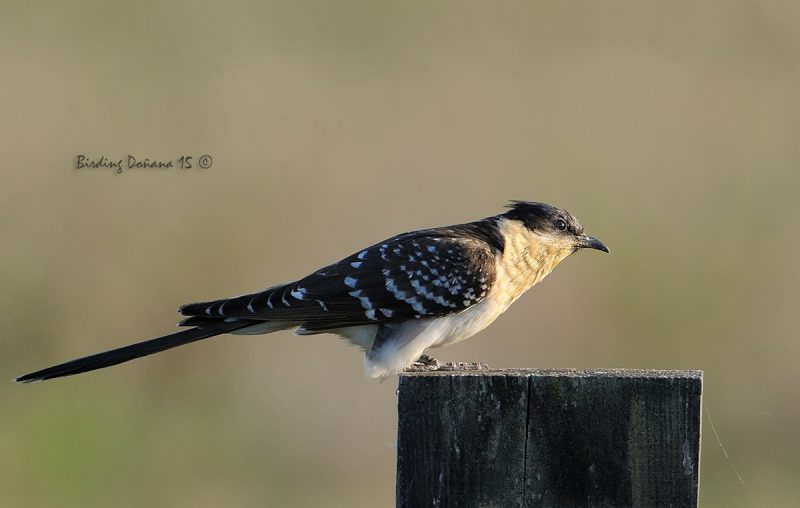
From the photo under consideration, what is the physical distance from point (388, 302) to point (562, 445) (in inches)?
83.6

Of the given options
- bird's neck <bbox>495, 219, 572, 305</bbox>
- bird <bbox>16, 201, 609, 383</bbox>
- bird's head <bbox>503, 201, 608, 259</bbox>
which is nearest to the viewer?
bird <bbox>16, 201, 609, 383</bbox>

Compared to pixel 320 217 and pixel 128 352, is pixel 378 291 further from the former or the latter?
pixel 320 217

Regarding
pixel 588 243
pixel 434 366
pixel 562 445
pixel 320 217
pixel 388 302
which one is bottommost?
pixel 562 445

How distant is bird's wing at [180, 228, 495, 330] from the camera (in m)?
4.73

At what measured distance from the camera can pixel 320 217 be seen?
7.83 meters

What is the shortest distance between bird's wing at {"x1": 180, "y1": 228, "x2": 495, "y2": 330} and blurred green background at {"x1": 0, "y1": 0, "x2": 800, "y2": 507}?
2.21m

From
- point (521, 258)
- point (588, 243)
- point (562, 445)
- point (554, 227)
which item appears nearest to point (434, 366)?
point (521, 258)

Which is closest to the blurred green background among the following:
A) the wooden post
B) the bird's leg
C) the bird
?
the bird's leg

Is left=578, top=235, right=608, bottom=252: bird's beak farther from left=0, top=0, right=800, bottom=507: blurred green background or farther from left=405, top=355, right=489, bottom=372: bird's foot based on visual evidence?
left=0, top=0, right=800, bottom=507: blurred green background

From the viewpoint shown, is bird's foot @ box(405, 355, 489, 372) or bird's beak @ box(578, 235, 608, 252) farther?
bird's beak @ box(578, 235, 608, 252)

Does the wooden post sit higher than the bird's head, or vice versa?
the bird's head

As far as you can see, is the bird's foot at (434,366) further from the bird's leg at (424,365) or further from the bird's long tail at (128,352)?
the bird's long tail at (128,352)

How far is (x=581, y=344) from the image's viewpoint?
24.8 ft

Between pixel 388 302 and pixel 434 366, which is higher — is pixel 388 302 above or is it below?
above
